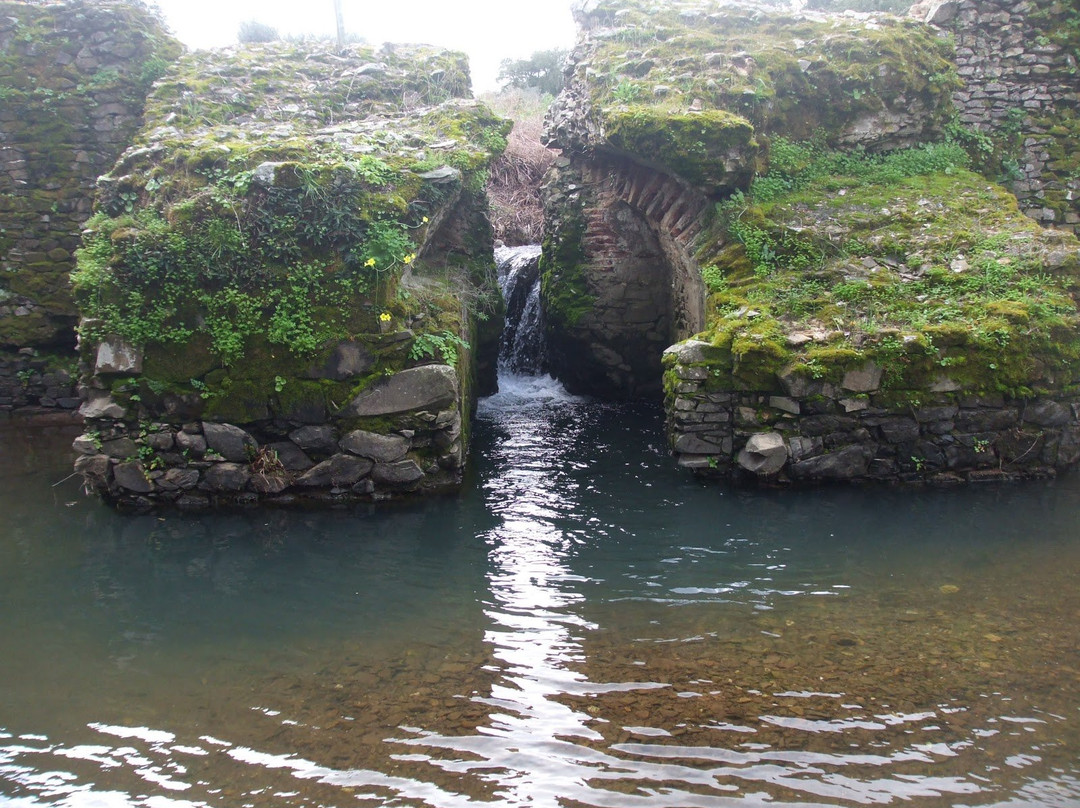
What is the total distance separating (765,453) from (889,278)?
2.43m

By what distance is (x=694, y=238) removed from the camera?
838 centimetres

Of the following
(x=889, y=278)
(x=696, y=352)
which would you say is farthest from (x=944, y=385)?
(x=696, y=352)

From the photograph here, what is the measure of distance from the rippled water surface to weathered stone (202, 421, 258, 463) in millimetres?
539

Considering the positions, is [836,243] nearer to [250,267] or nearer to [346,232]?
[346,232]

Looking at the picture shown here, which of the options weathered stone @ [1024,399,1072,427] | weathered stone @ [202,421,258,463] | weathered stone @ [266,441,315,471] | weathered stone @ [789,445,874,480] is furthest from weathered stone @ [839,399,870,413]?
weathered stone @ [202,421,258,463]

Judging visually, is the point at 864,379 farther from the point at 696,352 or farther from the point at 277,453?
Answer: the point at 277,453

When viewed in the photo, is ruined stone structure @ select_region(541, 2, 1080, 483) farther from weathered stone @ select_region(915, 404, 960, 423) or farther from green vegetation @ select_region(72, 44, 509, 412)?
green vegetation @ select_region(72, 44, 509, 412)

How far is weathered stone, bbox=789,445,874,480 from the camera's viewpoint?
647cm

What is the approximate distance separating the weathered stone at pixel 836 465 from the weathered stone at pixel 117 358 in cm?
588

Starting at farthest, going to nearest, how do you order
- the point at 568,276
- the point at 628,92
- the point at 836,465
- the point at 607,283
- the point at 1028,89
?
the point at 568,276 < the point at 607,283 < the point at 1028,89 < the point at 628,92 < the point at 836,465

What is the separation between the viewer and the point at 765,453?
634cm

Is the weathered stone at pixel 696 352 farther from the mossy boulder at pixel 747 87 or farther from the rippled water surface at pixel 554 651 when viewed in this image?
the mossy boulder at pixel 747 87

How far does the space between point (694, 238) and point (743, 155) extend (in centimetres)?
103

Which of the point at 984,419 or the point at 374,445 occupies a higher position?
the point at 984,419
